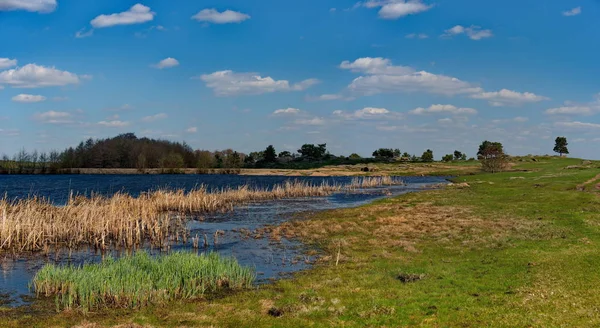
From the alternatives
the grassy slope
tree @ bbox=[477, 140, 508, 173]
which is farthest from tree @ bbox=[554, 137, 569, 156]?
the grassy slope

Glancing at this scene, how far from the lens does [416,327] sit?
1172 cm

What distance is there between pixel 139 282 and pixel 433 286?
1053 cm

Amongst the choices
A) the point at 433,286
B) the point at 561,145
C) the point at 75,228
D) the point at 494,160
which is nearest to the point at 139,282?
→ the point at 433,286

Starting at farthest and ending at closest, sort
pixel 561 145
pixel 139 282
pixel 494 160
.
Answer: pixel 561 145, pixel 494 160, pixel 139 282

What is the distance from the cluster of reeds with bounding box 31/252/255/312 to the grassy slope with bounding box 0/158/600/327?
80 cm

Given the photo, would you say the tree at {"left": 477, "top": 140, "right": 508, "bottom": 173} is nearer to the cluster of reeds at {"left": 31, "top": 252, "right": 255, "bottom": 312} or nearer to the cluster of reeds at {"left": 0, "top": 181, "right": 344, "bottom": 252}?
the cluster of reeds at {"left": 0, "top": 181, "right": 344, "bottom": 252}

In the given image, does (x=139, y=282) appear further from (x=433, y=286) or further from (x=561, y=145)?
(x=561, y=145)

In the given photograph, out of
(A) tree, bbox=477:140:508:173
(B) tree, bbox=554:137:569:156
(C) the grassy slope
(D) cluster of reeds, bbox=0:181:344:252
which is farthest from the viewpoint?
(B) tree, bbox=554:137:569:156

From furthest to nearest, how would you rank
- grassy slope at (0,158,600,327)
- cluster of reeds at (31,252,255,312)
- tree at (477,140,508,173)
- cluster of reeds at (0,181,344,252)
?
1. tree at (477,140,508,173)
2. cluster of reeds at (0,181,344,252)
3. cluster of reeds at (31,252,255,312)
4. grassy slope at (0,158,600,327)

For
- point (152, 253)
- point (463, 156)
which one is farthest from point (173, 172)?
point (152, 253)

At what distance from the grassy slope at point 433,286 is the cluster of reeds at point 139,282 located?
80 centimetres

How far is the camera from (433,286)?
51.7 ft

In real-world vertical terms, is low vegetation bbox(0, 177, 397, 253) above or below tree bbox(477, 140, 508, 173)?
below

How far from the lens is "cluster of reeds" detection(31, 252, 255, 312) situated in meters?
14.9
